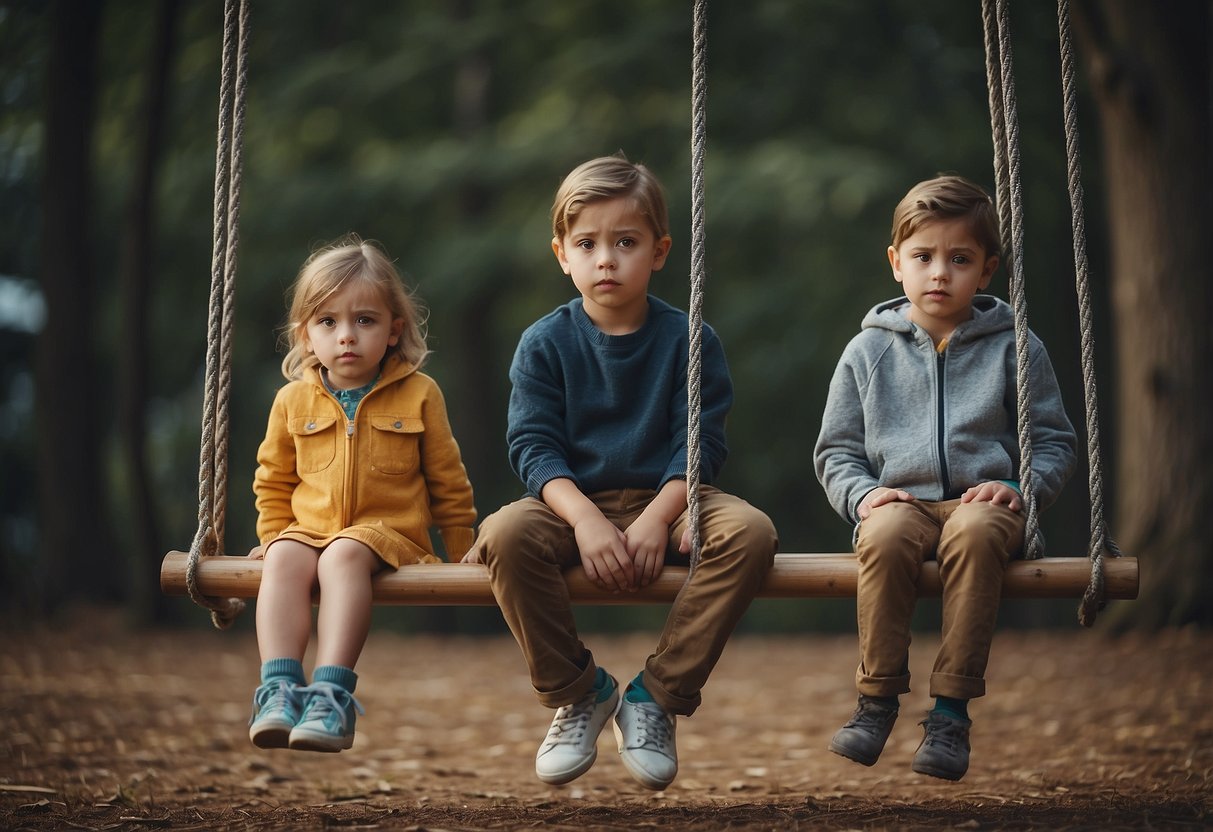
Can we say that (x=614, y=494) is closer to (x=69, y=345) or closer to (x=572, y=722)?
(x=572, y=722)

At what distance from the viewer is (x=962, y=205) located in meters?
3.44

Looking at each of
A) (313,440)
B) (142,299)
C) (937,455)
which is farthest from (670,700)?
(142,299)

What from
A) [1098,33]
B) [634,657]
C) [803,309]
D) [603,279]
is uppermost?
[1098,33]

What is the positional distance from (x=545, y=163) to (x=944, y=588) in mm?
7410

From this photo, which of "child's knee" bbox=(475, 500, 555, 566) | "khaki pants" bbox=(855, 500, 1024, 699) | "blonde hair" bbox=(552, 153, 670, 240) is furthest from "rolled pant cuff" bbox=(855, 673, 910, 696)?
"blonde hair" bbox=(552, 153, 670, 240)

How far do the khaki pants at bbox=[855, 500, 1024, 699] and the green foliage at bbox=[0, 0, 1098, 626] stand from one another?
5606 mm

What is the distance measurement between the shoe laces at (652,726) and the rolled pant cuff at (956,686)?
0.64 m

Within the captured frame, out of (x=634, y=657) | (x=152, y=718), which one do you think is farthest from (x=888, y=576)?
(x=634, y=657)

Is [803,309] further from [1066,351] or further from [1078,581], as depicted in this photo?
[1078,581]

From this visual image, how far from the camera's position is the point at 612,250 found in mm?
3416

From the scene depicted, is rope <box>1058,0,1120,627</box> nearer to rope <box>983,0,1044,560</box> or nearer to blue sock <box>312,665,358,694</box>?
rope <box>983,0,1044,560</box>

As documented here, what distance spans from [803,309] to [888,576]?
6937mm

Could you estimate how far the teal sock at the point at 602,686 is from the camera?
340 centimetres

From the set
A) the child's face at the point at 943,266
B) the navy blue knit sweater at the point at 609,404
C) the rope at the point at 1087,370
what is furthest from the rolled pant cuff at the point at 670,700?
the child's face at the point at 943,266
